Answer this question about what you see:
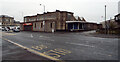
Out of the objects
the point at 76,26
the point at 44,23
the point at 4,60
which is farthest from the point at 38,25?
the point at 4,60

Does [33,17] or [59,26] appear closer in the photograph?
[59,26]

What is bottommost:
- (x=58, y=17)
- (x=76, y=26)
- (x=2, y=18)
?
(x=76, y=26)

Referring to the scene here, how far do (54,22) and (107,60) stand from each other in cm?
2932

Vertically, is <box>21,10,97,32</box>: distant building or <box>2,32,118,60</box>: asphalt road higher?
<box>21,10,97,32</box>: distant building

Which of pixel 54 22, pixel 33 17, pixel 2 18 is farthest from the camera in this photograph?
pixel 2 18

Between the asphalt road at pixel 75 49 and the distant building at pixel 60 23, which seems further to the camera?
the distant building at pixel 60 23

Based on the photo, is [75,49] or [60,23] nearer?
[75,49]

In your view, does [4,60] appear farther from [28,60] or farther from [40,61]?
[40,61]

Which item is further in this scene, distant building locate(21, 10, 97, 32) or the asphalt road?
distant building locate(21, 10, 97, 32)

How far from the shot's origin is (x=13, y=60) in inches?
213

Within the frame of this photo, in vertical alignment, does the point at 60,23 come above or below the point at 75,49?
above

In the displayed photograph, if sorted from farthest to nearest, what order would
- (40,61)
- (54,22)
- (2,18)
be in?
(2,18) → (54,22) → (40,61)

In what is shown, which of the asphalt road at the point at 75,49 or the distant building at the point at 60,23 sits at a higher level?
the distant building at the point at 60,23

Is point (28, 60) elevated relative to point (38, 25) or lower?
lower
